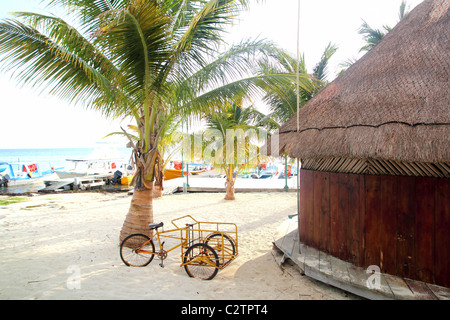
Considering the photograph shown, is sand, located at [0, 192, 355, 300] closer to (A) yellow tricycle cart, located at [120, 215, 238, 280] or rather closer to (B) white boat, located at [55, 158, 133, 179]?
(A) yellow tricycle cart, located at [120, 215, 238, 280]

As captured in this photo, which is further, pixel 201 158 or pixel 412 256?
pixel 201 158

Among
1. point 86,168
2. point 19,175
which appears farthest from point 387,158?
point 19,175

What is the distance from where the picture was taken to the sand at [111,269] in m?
4.12

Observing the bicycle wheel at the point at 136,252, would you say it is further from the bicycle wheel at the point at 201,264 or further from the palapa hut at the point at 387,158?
the palapa hut at the point at 387,158

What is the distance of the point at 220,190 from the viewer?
15.6m

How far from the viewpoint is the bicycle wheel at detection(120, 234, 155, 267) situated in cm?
516

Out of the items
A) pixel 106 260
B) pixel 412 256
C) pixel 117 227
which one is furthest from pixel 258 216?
pixel 412 256

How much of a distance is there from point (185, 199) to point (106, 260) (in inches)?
311

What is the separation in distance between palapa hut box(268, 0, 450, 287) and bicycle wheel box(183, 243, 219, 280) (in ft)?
6.27

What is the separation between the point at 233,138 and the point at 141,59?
23.4 ft

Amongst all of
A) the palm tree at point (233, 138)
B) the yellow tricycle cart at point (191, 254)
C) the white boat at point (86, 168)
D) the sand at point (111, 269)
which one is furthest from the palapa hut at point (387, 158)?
the white boat at point (86, 168)

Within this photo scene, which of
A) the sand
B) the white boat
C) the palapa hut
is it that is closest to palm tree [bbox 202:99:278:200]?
the sand
